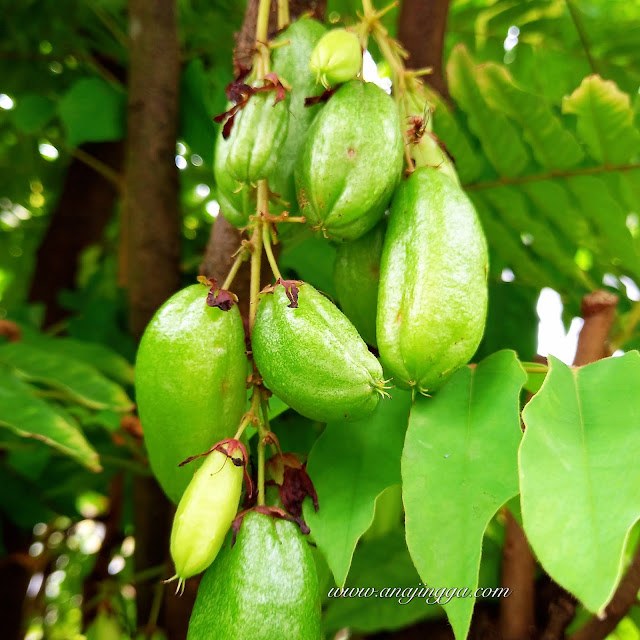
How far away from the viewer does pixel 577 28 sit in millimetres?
1325

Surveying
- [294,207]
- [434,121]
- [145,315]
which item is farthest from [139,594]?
[434,121]

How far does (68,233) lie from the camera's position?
1820 mm

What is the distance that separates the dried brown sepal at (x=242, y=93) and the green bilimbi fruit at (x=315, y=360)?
0.17m

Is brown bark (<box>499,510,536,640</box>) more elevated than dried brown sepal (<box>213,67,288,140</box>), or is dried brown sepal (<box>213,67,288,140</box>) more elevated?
dried brown sepal (<box>213,67,288,140</box>)

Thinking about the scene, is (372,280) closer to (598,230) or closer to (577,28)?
(598,230)

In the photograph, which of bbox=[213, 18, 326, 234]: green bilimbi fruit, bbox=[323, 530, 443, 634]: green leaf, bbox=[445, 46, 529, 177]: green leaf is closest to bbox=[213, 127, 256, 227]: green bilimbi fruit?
bbox=[213, 18, 326, 234]: green bilimbi fruit

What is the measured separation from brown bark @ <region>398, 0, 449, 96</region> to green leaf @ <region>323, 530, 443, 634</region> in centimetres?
73

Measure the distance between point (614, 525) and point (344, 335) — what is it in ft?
0.75

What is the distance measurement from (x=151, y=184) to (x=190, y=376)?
25.7 inches

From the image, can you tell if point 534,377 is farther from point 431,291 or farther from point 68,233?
point 68,233

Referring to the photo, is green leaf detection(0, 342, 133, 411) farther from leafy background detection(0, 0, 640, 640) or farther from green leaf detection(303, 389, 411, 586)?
green leaf detection(303, 389, 411, 586)

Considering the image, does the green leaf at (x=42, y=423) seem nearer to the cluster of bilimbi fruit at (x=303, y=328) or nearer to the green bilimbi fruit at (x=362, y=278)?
the cluster of bilimbi fruit at (x=303, y=328)

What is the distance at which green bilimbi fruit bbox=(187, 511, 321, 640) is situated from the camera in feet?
1.61

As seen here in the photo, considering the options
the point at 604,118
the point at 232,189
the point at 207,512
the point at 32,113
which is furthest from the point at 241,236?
the point at 32,113
